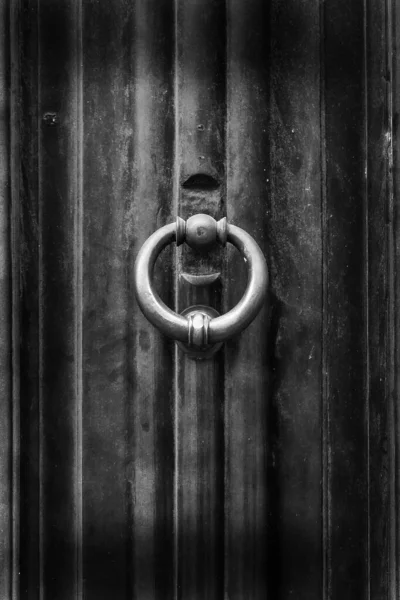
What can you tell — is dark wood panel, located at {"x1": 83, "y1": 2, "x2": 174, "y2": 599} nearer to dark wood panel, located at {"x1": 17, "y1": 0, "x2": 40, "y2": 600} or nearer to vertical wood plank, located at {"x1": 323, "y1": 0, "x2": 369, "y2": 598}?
dark wood panel, located at {"x1": 17, "y1": 0, "x2": 40, "y2": 600}

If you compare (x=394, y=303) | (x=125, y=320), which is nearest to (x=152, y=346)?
(x=125, y=320)

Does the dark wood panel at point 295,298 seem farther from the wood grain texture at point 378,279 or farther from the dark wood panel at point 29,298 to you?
the dark wood panel at point 29,298

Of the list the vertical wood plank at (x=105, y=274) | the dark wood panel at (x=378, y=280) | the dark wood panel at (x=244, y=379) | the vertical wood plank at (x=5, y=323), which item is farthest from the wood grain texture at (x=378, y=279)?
the vertical wood plank at (x=5, y=323)

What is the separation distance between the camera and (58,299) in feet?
2.16

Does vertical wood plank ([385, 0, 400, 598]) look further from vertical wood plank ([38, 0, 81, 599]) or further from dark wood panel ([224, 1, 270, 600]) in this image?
vertical wood plank ([38, 0, 81, 599])

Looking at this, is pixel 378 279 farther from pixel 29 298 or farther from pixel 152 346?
pixel 29 298

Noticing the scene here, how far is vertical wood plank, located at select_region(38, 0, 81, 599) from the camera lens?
2.15ft

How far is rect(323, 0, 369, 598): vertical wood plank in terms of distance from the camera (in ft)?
2.15

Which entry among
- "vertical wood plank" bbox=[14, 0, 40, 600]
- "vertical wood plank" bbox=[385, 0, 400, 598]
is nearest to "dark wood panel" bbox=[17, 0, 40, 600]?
"vertical wood plank" bbox=[14, 0, 40, 600]

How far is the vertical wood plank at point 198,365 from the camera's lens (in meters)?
0.65

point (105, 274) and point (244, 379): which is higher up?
point (105, 274)

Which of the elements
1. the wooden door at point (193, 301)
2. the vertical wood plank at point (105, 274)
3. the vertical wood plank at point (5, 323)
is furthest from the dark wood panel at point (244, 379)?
the vertical wood plank at point (5, 323)

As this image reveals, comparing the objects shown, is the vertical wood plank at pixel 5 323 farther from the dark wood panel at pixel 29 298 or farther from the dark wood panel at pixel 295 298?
the dark wood panel at pixel 295 298

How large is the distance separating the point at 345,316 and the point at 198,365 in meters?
0.16
